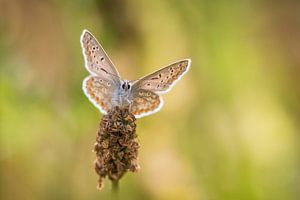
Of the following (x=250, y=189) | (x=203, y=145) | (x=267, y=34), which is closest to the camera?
→ (x=250, y=189)

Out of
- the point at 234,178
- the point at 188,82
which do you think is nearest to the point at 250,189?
the point at 234,178

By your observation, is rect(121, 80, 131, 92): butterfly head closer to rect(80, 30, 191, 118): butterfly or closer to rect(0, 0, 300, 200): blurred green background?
rect(80, 30, 191, 118): butterfly

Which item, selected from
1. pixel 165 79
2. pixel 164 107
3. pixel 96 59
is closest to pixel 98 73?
pixel 96 59

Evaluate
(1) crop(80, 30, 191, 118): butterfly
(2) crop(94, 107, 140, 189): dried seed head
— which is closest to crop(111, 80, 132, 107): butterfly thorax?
(1) crop(80, 30, 191, 118): butterfly

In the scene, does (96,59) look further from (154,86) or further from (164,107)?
(164,107)

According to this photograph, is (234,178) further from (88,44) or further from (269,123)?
(88,44)

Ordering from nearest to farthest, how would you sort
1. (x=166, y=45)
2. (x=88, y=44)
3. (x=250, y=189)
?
(x=88, y=44), (x=250, y=189), (x=166, y=45)
